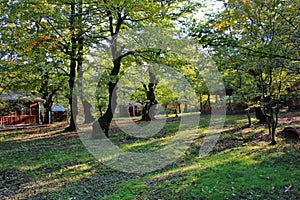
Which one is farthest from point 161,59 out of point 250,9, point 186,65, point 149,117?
point 149,117

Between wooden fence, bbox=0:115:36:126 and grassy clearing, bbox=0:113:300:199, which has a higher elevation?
wooden fence, bbox=0:115:36:126

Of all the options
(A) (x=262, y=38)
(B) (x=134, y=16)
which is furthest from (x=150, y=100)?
(A) (x=262, y=38)

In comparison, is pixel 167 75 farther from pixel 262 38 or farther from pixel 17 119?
pixel 17 119

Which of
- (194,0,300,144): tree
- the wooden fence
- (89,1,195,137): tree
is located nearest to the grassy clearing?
(194,0,300,144): tree

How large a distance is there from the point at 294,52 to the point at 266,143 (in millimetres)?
4057

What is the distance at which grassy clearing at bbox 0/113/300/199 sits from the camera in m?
3.90

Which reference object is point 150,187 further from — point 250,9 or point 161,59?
point 161,59

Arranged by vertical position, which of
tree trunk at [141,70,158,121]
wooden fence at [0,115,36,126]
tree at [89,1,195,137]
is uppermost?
tree at [89,1,195,137]

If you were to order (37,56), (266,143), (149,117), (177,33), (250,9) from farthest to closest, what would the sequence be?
(149,117) < (177,33) < (37,56) < (266,143) < (250,9)

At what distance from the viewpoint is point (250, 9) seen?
5.87 metres

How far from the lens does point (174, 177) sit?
4.76 metres

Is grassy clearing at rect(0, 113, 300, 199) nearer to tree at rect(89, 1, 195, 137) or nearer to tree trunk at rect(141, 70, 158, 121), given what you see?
tree at rect(89, 1, 195, 137)

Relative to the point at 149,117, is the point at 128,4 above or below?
above

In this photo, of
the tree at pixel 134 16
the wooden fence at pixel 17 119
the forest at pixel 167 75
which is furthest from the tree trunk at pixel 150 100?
the wooden fence at pixel 17 119
